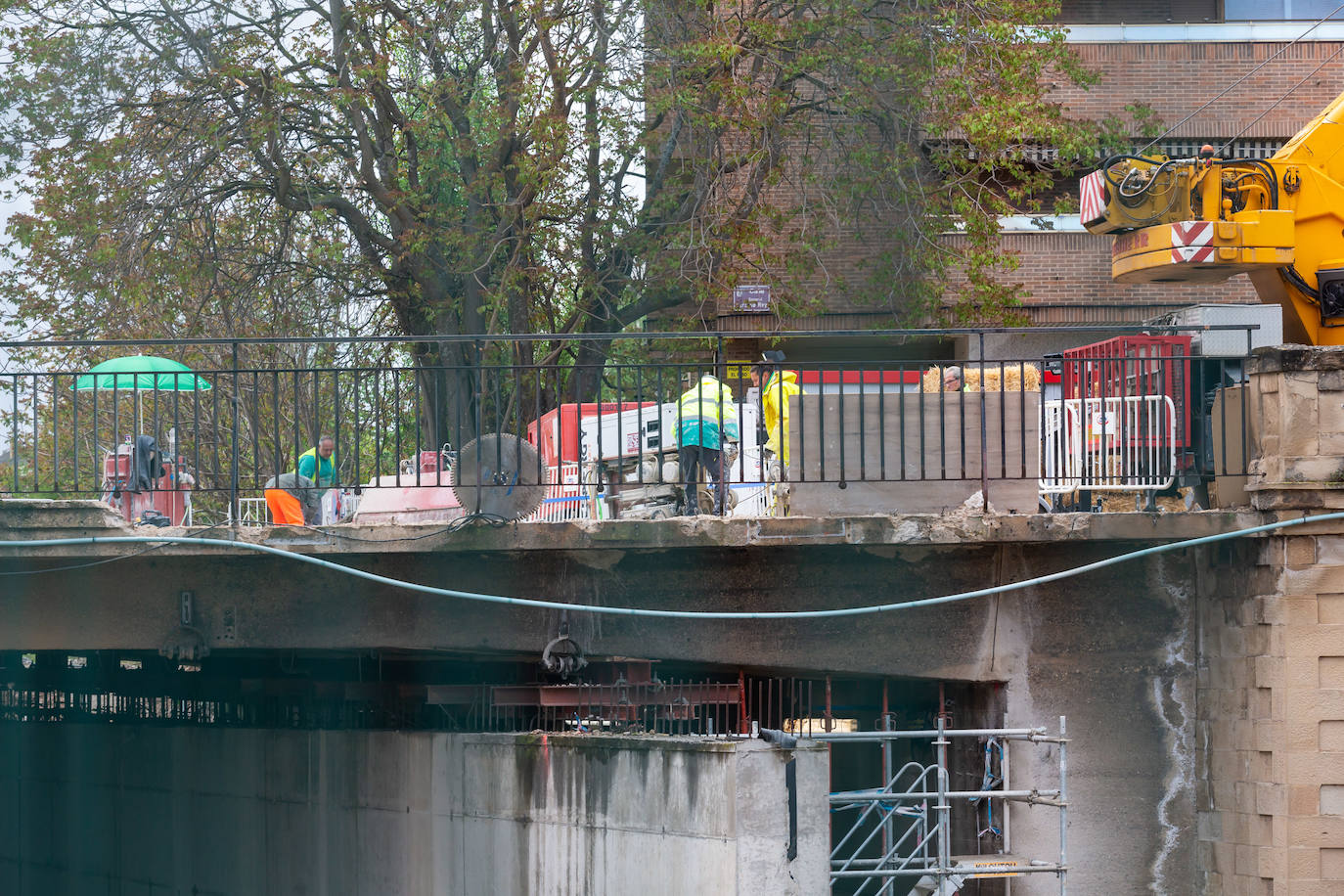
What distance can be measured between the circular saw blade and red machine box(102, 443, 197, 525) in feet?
6.14

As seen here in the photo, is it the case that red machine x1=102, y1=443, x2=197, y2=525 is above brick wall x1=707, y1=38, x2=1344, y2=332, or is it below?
below

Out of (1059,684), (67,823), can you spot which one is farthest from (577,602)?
(67,823)

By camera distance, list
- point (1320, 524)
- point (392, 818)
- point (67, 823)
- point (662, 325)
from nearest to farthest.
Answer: point (1320, 524) → point (392, 818) → point (67, 823) → point (662, 325)

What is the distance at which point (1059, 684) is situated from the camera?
10.7m

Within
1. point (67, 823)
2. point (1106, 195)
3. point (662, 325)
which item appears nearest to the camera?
point (1106, 195)

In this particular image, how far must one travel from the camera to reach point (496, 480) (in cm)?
1010

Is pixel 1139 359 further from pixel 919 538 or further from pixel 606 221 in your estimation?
pixel 606 221

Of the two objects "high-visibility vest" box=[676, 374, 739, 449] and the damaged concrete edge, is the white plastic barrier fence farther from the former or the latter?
"high-visibility vest" box=[676, 374, 739, 449]

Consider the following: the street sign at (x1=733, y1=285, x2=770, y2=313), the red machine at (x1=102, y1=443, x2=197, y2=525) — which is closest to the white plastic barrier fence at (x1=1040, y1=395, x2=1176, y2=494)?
the red machine at (x1=102, y1=443, x2=197, y2=525)

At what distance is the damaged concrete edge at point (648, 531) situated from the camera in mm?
9977

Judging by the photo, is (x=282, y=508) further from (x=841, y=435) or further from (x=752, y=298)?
(x=752, y=298)

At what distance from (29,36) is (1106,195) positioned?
46.3 ft

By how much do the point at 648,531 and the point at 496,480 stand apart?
111 cm

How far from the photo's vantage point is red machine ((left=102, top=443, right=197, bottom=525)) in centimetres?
1006
